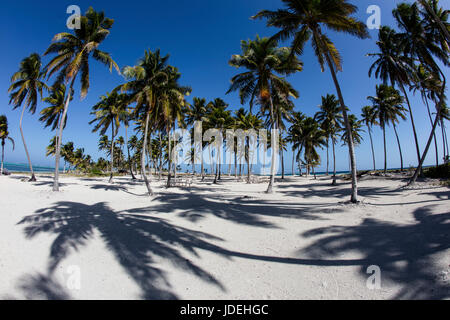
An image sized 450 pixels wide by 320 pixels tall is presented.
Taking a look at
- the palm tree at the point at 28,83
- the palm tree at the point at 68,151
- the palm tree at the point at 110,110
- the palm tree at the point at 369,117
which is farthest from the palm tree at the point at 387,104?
the palm tree at the point at 68,151

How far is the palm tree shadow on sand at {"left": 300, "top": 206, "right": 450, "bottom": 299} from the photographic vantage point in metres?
2.96

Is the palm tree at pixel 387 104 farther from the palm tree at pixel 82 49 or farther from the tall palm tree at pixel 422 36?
the palm tree at pixel 82 49

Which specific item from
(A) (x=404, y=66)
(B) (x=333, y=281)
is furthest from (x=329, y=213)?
(A) (x=404, y=66)

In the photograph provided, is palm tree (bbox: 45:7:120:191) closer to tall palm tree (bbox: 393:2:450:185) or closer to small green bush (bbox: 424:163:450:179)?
tall palm tree (bbox: 393:2:450:185)

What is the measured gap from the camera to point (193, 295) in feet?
10.5

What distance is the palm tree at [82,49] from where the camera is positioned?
43.6 feet

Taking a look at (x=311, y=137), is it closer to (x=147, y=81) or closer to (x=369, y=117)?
(x=369, y=117)

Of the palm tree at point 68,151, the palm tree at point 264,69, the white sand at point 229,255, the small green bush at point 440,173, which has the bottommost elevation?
the white sand at point 229,255

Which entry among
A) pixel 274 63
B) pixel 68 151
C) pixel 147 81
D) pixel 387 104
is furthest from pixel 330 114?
pixel 68 151

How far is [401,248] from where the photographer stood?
4.09 meters

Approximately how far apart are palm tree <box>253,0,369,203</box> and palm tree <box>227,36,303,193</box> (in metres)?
3.02

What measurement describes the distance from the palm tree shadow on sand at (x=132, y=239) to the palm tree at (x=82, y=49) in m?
9.03
